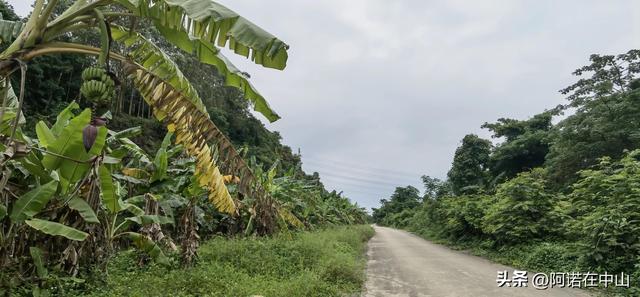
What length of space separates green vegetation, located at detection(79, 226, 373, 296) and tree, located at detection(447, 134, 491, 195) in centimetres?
1954

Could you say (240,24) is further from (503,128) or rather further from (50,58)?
(503,128)

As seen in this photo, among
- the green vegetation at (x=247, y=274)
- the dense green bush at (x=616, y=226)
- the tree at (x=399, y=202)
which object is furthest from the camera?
the tree at (x=399, y=202)

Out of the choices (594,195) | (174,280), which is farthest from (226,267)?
(594,195)

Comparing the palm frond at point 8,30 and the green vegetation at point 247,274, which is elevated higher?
the palm frond at point 8,30

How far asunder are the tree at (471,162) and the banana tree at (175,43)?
24.6m

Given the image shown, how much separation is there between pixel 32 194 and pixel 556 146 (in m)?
19.3

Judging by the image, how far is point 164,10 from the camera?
11.8 feet

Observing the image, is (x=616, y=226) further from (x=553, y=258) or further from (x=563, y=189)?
(x=563, y=189)

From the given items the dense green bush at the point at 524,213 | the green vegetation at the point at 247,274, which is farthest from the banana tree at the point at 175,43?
the dense green bush at the point at 524,213

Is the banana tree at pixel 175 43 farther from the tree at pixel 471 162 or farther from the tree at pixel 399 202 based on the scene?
the tree at pixel 399 202

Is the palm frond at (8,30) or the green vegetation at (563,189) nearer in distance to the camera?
the palm frond at (8,30)

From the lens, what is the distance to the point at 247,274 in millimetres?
7254

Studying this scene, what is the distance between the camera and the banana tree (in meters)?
3.49

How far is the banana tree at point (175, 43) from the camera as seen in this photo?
3492 millimetres
